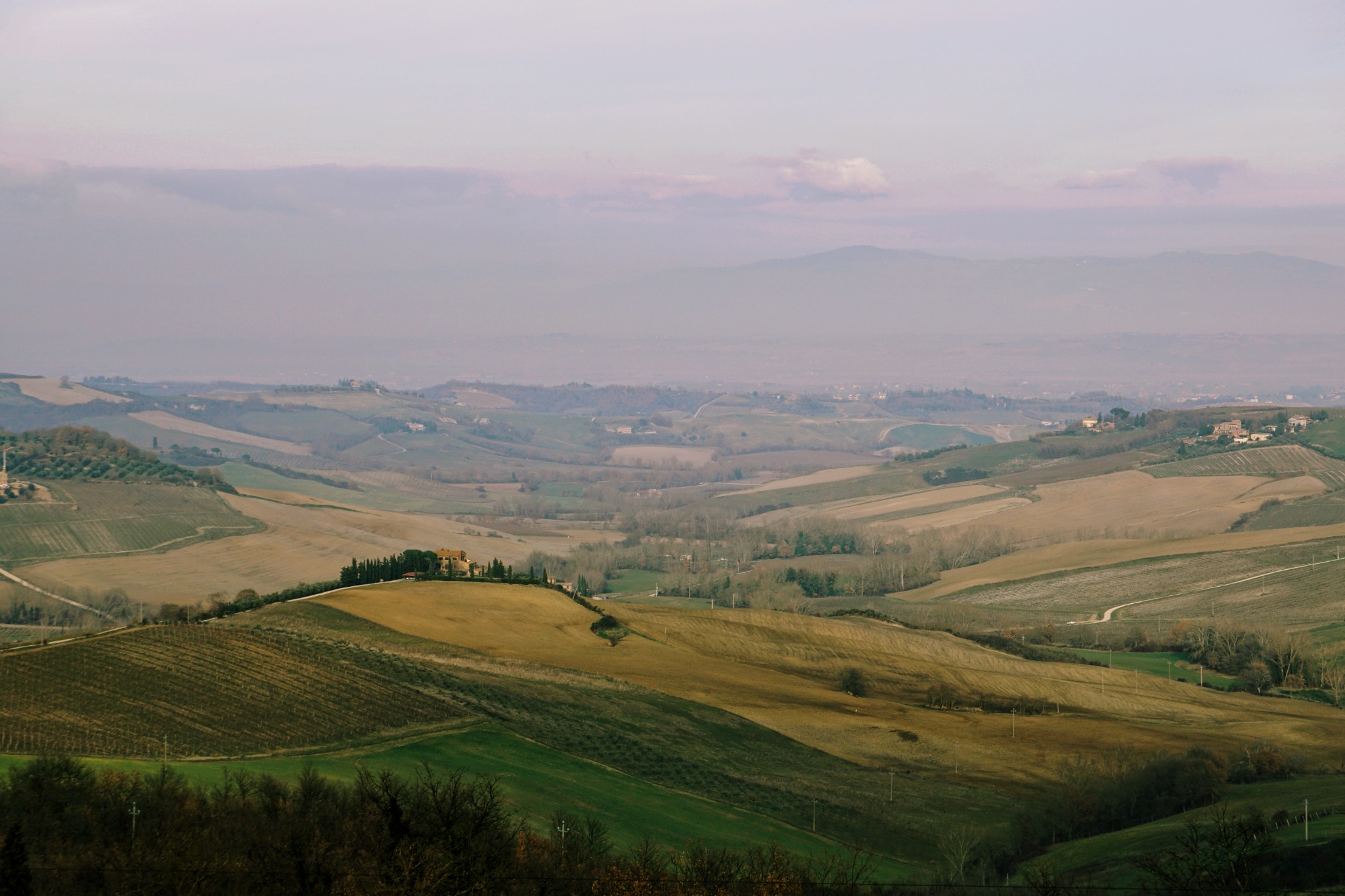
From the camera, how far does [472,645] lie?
76.6 metres

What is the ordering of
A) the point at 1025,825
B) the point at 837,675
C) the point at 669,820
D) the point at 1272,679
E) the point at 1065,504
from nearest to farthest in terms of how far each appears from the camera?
the point at 669,820 → the point at 1025,825 → the point at 837,675 → the point at 1272,679 → the point at 1065,504

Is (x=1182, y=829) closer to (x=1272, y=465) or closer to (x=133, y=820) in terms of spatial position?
(x=133, y=820)

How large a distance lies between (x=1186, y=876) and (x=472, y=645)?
46.2m

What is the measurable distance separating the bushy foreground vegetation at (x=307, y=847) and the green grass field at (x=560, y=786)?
4362mm

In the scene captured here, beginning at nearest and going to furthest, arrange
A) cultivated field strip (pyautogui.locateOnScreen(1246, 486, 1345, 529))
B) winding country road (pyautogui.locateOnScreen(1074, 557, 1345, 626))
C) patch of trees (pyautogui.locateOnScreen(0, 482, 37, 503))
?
winding country road (pyautogui.locateOnScreen(1074, 557, 1345, 626))
patch of trees (pyautogui.locateOnScreen(0, 482, 37, 503))
cultivated field strip (pyautogui.locateOnScreen(1246, 486, 1345, 529))

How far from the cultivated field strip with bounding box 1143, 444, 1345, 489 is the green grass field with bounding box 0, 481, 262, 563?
140 m

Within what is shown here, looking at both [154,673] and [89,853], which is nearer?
[89,853]

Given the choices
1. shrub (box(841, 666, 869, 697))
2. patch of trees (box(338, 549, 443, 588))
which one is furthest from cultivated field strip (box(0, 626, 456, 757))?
patch of trees (box(338, 549, 443, 588))

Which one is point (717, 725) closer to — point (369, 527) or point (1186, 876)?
point (1186, 876)

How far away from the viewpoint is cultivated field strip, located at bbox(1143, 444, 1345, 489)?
589 ft

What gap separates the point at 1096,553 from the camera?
14600 centimetres

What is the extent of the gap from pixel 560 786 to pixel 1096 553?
10806 centimetres

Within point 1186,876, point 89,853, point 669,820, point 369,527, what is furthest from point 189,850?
point 369,527

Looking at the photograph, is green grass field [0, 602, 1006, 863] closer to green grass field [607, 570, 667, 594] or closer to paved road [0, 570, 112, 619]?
paved road [0, 570, 112, 619]
